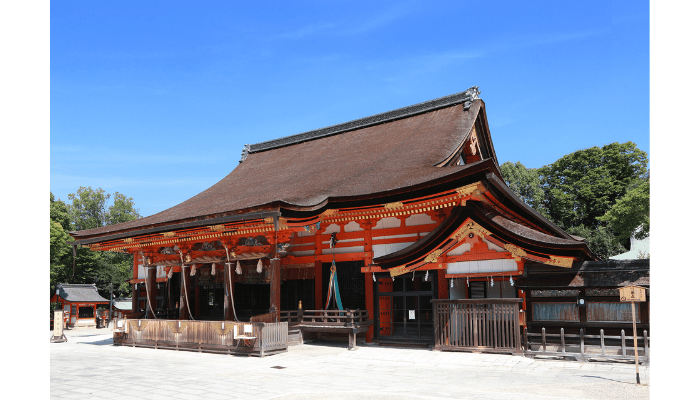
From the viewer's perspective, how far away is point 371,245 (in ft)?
50.6

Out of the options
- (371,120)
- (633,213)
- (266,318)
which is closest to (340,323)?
(266,318)

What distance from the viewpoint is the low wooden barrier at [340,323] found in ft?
46.9

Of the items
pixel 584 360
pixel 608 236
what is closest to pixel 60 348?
pixel 584 360

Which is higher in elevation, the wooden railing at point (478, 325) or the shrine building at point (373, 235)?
the shrine building at point (373, 235)

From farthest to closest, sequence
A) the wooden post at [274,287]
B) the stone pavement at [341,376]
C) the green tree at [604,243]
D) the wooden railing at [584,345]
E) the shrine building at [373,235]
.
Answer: the green tree at [604,243] → the wooden post at [274,287] → the shrine building at [373,235] → the wooden railing at [584,345] → the stone pavement at [341,376]

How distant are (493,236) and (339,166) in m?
7.29

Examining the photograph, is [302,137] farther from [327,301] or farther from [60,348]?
[60,348]

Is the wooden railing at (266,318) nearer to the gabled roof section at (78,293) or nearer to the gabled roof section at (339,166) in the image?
the gabled roof section at (339,166)

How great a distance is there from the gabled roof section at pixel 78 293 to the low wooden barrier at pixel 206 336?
1664 cm

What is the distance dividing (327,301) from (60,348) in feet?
28.5

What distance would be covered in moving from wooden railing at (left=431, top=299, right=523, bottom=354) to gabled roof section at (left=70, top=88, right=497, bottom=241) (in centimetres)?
337

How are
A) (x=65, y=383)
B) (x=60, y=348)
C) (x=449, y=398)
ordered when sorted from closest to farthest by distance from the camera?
(x=449, y=398) < (x=65, y=383) < (x=60, y=348)

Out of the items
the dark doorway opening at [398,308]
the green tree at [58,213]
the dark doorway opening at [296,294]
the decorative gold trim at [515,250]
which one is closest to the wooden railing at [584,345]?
the decorative gold trim at [515,250]

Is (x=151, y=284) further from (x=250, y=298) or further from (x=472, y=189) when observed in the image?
(x=472, y=189)
